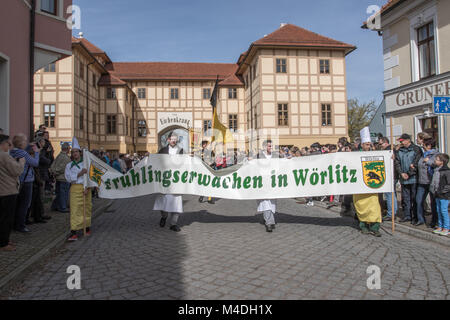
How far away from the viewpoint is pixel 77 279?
4156 mm

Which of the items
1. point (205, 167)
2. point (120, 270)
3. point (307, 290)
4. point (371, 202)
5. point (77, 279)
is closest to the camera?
point (307, 290)

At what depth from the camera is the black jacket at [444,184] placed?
20.3ft

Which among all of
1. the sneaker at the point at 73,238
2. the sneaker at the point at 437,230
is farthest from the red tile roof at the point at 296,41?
the sneaker at the point at 73,238

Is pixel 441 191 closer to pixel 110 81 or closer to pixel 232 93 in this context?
pixel 232 93

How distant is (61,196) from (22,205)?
287 cm

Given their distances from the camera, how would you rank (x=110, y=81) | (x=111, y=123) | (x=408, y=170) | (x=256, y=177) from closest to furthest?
(x=256, y=177)
(x=408, y=170)
(x=110, y=81)
(x=111, y=123)

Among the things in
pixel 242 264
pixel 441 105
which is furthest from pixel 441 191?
pixel 242 264

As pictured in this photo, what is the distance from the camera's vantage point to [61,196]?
383 inches

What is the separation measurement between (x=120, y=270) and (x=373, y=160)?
5.14 metres

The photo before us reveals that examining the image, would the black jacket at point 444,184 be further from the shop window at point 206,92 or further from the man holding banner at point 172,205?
the shop window at point 206,92

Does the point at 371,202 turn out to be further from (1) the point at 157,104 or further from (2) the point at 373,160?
(1) the point at 157,104

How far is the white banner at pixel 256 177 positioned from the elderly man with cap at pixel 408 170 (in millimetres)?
776
